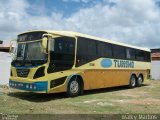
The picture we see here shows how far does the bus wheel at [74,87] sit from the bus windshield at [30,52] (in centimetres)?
234

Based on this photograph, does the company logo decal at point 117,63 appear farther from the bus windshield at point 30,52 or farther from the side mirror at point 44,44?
Result: the side mirror at point 44,44

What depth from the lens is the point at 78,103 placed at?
13930 mm

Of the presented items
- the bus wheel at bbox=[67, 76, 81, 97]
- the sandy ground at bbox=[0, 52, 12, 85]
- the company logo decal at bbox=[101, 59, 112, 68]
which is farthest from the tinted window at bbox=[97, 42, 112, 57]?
the sandy ground at bbox=[0, 52, 12, 85]

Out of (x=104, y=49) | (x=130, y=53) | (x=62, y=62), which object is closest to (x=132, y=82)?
(x=130, y=53)

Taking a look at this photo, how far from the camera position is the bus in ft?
47.1

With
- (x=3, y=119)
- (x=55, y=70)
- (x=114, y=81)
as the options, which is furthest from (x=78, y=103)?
(x=114, y=81)

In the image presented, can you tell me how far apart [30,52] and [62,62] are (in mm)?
1507

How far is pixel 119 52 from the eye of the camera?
69.3ft

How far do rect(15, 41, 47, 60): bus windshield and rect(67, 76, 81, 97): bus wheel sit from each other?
2.34 m

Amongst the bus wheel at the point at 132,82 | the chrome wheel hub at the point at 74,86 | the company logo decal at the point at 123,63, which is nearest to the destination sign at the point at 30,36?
the chrome wheel hub at the point at 74,86

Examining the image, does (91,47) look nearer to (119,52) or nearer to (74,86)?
(74,86)

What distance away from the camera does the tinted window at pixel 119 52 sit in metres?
20.5

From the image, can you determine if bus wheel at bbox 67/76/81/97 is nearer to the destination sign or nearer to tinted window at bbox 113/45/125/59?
the destination sign

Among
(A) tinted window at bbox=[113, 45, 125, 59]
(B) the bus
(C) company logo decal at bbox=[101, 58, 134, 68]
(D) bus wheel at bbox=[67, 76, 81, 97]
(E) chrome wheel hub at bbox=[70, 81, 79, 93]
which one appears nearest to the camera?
(B) the bus
